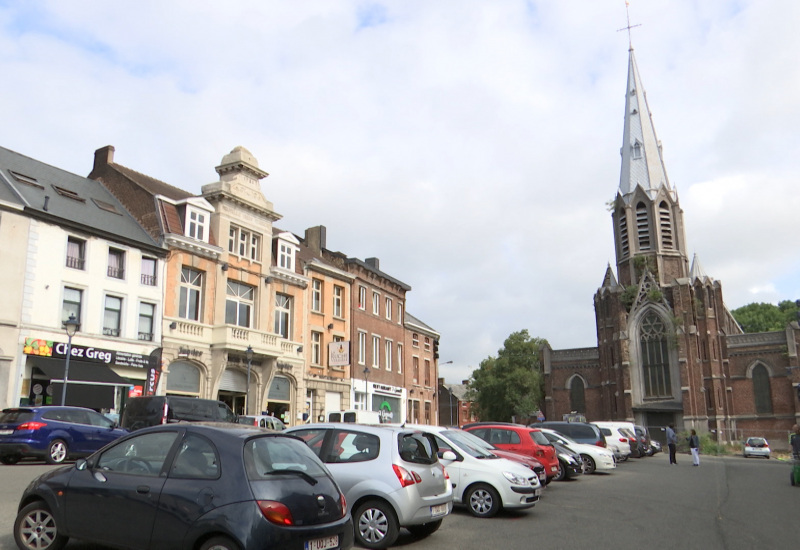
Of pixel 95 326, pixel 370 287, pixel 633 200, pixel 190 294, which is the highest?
pixel 633 200

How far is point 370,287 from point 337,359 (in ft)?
24.9

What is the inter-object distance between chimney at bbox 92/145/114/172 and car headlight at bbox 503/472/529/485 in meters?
27.5

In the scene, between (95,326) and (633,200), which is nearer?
(95,326)

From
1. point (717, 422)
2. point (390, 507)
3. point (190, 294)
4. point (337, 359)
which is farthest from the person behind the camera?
point (717, 422)

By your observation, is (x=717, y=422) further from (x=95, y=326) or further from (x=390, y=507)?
(x=390, y=507)

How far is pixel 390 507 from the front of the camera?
8.55 meters

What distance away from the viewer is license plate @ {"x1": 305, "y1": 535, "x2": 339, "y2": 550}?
609cm

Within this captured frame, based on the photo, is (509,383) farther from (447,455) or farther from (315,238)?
(447,455)

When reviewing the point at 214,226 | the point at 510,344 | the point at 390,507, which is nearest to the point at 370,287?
the point at 214,226

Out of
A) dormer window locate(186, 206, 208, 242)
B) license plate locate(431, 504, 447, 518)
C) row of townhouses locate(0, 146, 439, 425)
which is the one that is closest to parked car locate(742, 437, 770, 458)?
row of townhouses locate(0, 146, 439, 425)

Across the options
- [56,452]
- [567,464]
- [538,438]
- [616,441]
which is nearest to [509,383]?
[616,441]

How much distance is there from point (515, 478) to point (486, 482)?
51 cm

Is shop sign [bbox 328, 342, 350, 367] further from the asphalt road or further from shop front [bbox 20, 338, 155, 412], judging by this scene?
the asphalt road

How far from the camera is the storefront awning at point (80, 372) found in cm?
2339
